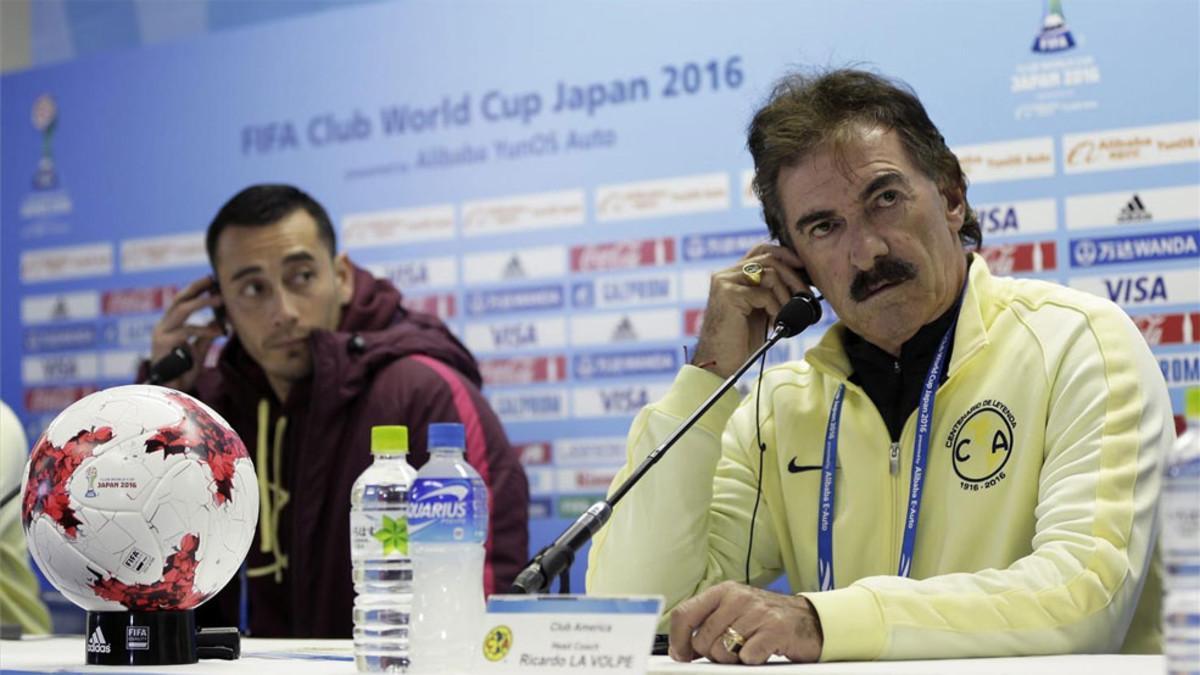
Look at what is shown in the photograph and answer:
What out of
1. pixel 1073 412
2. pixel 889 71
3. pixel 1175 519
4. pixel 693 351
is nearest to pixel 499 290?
pixel 889 71

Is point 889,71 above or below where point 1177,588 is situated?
above

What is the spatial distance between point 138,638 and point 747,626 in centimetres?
84

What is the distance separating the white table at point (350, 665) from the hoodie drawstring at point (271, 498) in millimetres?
1319

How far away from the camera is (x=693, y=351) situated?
2.77 m

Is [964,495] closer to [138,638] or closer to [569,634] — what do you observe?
[569,634]

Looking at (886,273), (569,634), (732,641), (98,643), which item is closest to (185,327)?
(98,643)

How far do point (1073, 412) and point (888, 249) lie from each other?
0.42 meters

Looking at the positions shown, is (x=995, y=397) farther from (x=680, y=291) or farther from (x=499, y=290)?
(x=499, y=290)

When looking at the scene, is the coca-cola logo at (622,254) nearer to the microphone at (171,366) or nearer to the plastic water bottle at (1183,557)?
the microphone at (171,366)

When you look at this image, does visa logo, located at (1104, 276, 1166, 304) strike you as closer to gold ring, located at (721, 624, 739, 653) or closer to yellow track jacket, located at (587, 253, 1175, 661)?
yellow track jacket, located at (587, 253, 1175, 661)

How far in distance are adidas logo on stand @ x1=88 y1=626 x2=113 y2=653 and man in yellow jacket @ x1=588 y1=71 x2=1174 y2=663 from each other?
2.75 feet

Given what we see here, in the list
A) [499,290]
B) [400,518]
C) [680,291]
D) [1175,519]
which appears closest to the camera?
[1175,519]

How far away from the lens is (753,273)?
2.75m

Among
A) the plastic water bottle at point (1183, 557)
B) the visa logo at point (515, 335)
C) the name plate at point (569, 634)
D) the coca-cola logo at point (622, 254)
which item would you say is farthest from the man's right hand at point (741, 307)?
the visa logo at point (515, 335)
